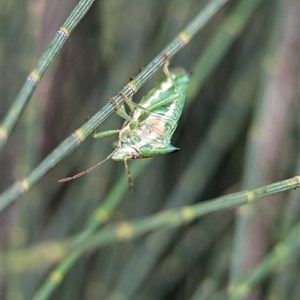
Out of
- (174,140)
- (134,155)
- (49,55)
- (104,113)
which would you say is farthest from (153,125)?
(174,140)

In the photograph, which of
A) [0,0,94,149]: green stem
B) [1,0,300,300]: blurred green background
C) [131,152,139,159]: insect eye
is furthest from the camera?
[1,0,300,300]: blurred green background

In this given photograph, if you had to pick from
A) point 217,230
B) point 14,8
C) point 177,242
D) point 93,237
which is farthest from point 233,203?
point 14,8

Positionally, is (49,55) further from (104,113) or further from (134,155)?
(134,155)

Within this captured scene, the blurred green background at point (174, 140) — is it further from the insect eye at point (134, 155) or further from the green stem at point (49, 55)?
the green stem at point (49, 55)

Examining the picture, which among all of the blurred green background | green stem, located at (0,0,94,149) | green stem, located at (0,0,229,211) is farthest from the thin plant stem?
green stem, located at (0,0,94,149)

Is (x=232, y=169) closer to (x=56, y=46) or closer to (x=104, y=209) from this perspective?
(x=104, y=209)

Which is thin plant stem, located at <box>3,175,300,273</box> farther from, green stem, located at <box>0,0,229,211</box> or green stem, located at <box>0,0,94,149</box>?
green stem, located at <box>0,0,94,149</box>

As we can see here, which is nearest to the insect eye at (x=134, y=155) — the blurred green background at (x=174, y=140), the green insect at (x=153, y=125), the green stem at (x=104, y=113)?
the green insect at (x=153, y=125)
